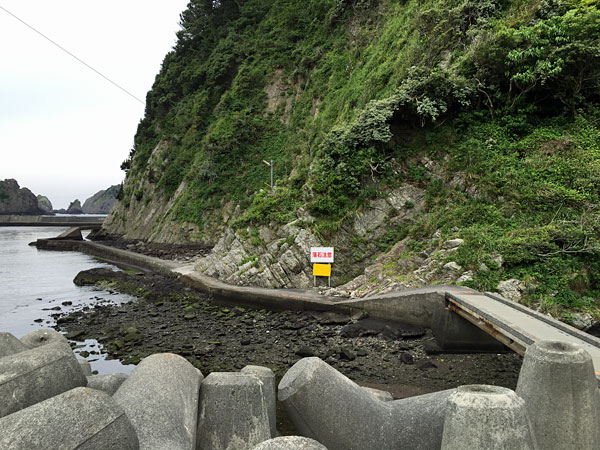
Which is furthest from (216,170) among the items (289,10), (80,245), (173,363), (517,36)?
(173,363)

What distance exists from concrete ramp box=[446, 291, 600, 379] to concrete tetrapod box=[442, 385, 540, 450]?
3540 millimetres

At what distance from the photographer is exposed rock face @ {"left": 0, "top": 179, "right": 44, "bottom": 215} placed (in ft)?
363

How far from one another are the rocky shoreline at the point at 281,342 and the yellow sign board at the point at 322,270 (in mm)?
2109

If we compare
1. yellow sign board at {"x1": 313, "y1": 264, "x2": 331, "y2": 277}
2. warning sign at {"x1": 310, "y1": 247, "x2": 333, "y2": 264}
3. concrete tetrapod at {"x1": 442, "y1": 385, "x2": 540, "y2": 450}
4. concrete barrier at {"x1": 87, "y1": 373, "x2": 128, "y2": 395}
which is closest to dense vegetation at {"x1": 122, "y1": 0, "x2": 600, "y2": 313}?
warning sign at {"x1": 310, "y1": 247, "x2": 333, "y2": 264}

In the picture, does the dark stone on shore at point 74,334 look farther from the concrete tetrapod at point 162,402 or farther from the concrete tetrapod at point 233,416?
the concrete tetrapod at point 233,416

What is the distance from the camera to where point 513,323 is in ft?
24.5

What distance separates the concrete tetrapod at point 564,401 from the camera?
3438 mm

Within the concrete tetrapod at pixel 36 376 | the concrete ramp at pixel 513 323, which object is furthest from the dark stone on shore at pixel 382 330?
the concrete tetrapod at pixel 36 376

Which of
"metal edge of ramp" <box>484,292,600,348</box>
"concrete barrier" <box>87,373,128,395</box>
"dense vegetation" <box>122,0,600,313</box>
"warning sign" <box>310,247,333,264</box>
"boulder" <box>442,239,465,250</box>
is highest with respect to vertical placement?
"dense vegetation" <box>122,0,600,313</box>

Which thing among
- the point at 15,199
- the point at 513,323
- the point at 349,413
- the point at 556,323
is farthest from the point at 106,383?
the point at 15,199

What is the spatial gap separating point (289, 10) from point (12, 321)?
119 feet

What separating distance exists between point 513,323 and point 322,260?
8.14 metres

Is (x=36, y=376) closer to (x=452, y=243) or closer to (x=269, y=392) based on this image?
(x=269, y=392)

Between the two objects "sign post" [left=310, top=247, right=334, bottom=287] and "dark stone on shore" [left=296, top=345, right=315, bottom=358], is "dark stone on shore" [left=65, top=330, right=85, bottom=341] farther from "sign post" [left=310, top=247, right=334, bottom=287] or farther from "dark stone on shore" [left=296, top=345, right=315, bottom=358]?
"sign post" [left=310, top=247, right=334, bottom=287]
